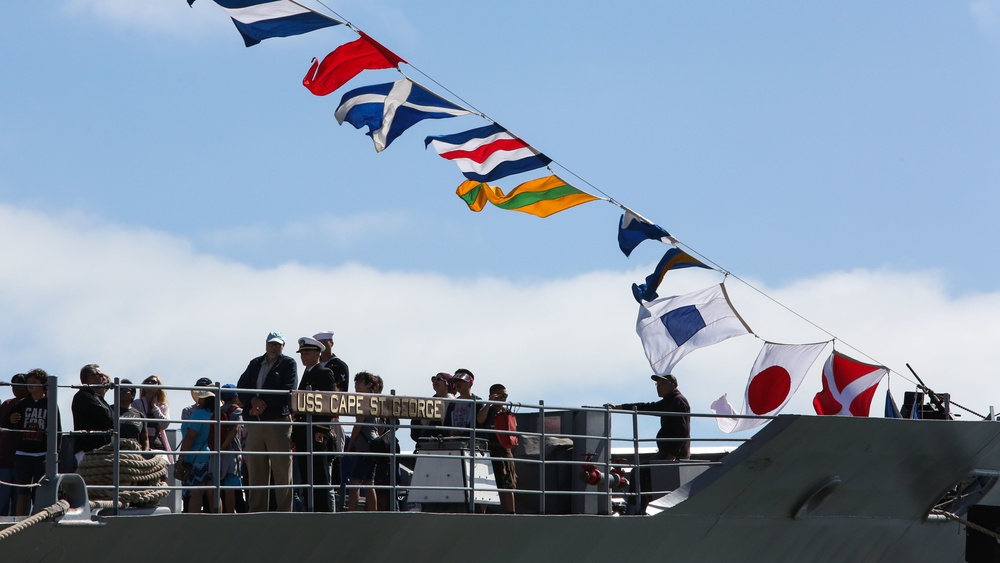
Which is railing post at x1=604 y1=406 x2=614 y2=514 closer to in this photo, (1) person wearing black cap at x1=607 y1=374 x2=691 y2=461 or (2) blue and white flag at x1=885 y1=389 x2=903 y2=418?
(1) person wearing black cap at x1=607 y1=374 x2=691 y2=461

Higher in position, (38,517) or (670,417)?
(670,417)

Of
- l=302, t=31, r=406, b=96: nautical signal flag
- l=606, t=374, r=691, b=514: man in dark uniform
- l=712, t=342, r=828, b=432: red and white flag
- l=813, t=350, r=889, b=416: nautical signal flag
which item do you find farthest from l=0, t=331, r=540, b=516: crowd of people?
l=813, t=350, r=889, b=416: nautical signal flag

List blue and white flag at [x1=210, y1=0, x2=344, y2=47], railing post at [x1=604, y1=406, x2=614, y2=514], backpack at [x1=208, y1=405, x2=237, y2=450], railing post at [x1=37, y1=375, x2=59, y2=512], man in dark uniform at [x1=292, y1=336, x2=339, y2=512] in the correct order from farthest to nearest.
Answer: blue and white flag at [x1=210, y1=0, x2=344, y2=47]
railing post at [x1=604, y1=406, x2=614, y2=514]
backpack at [x1=208, y1=405, x2=237, y2=450]
man in dark uniform at [x1=292, y1=336, x2=339, y2=512]
railing post at [x1=37, y1=375, x2=59, y2=512]

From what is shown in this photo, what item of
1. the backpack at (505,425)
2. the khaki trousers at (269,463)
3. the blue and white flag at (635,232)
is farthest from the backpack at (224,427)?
the blue and white flag at (635,232)

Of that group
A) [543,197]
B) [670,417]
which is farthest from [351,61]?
[670,417]

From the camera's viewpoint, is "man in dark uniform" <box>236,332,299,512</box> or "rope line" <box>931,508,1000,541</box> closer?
"man in dark uniform" <box>236,332,299,512</box>

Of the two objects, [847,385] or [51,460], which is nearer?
[51,460]

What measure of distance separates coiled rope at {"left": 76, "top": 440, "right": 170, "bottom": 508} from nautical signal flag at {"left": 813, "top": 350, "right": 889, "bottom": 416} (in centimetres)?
784

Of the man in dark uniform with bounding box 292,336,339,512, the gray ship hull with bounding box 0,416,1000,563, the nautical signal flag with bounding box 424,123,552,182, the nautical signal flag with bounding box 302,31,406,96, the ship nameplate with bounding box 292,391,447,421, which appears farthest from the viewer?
the nautical signal flag with bounding box 424,123,552,182

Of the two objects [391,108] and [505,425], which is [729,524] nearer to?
[505,425]

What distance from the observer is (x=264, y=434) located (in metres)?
10.6

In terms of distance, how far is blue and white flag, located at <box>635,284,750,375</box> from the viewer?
1420 centimetres

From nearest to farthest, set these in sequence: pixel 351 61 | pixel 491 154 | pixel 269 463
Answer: pixel 269 463 < pixel 351 61 < pixel 491 154

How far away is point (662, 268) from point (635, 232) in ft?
1.94
